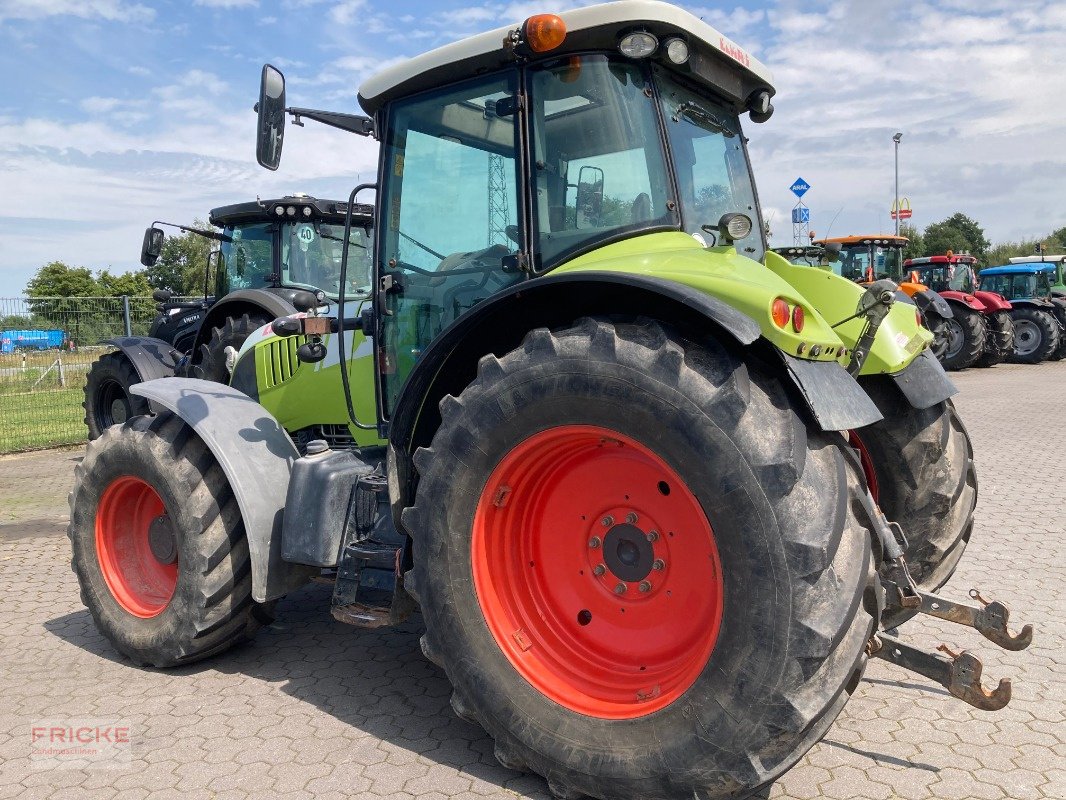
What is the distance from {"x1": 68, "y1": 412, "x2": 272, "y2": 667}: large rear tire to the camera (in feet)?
12.2

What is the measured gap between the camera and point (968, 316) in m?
17.9

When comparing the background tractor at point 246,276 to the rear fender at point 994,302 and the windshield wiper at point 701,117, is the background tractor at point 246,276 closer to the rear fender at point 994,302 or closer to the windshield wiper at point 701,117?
the windshield wiper at point 701,117

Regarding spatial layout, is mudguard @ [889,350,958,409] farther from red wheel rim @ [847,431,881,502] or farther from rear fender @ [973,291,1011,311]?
rear fender @ [973,291,1011,311]

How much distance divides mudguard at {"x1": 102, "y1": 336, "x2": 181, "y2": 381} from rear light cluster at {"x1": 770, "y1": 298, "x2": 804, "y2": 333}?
864 cm

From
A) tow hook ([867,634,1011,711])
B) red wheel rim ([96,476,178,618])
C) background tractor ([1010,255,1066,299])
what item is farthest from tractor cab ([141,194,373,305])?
background tractor ([1010,255,1066,299])

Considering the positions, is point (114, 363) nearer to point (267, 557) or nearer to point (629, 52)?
point (267, 557)

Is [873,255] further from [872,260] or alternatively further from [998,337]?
[998,337]

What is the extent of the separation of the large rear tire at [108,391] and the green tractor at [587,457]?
667 centimetres

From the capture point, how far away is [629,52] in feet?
9.96

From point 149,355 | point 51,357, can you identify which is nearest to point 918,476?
point 149,355

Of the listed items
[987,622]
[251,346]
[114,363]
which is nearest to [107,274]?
[114,363]

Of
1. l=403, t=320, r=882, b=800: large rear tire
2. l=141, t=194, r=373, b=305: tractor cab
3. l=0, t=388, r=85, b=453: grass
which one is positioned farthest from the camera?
l=0, t=388, r=85, b=453: grass

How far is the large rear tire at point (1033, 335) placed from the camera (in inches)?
789

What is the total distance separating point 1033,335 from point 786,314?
820 inches
